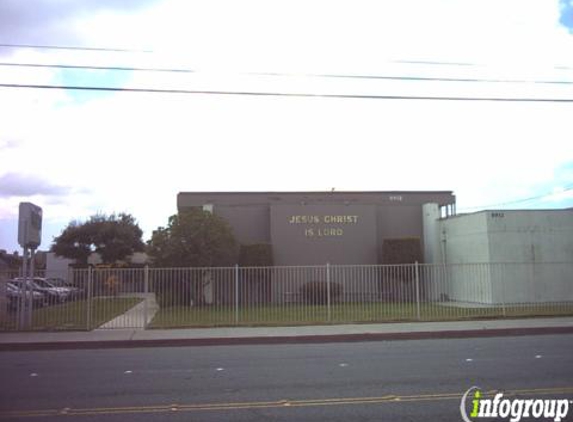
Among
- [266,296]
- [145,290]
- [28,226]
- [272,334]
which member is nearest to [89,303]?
[145,290]

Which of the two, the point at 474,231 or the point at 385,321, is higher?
the point at 474,231

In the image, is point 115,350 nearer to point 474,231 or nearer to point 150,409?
point 150,409

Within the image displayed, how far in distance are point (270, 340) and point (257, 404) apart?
9104mm

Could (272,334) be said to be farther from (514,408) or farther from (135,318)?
(514,408)

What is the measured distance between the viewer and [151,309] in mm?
26953

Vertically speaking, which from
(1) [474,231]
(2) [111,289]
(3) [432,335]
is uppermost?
(1) [474,231]

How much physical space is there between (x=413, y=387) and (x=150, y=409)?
3.96m

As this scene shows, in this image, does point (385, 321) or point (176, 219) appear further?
point (176, 219)

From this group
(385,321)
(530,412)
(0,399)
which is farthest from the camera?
(385,321)

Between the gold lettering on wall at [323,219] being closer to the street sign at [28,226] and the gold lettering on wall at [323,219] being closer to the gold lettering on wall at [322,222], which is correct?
the gold lettering on wall at [322,222]

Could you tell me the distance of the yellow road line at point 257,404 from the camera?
27.5 ft

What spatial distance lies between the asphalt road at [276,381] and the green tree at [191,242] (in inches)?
655

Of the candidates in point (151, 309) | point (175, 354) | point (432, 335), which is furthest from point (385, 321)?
point (151, 309)

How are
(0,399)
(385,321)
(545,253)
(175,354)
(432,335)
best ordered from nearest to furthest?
(0,399)
(175,354)
(432,335)
(385,321)
(545,253)
